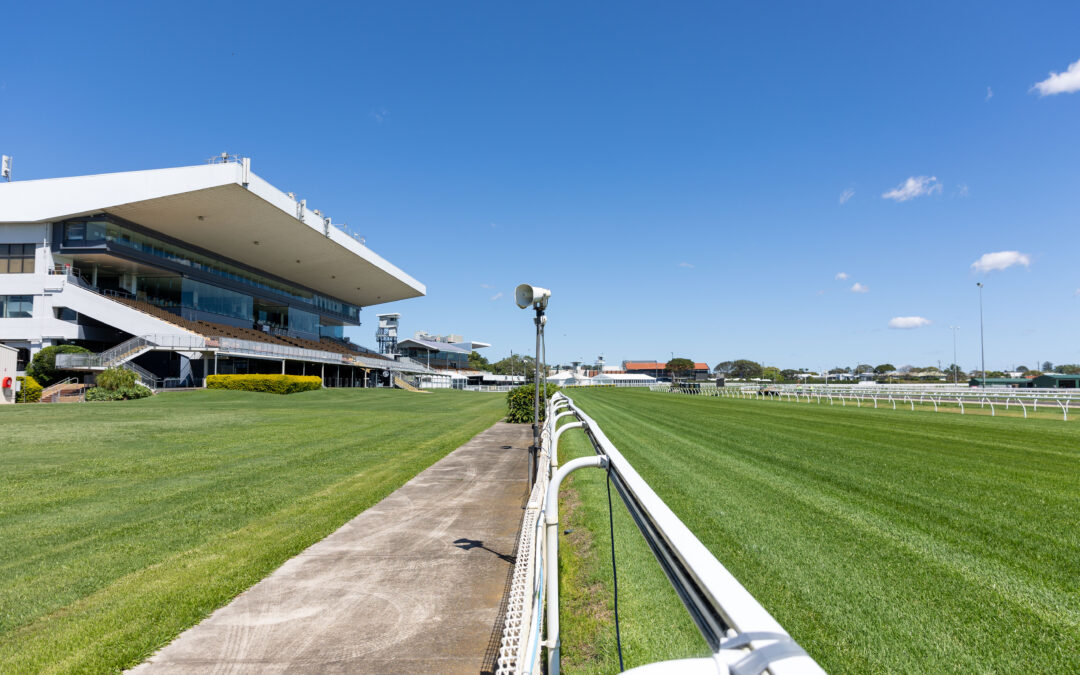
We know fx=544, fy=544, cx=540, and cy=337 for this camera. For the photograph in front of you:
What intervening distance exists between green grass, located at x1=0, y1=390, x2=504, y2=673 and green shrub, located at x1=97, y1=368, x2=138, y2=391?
1325 cm

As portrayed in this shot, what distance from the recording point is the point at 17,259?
36219 mm

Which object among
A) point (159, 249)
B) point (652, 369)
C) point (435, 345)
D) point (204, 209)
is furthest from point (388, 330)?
point (652, 369)

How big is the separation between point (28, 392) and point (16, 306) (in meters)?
12.0

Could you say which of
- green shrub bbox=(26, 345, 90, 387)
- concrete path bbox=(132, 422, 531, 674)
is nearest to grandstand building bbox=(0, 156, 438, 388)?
green shrub bbox=(26, 345, 90, 387)

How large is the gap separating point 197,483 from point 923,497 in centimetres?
1065

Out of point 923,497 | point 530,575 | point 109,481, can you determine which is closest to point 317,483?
point 109,481

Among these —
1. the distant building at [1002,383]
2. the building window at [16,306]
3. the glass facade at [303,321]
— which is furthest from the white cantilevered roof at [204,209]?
the distant building at [1002,383]

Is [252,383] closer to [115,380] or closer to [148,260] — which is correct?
[115,380]

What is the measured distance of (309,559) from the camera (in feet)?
17.7

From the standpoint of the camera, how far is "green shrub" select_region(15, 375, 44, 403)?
27.7m

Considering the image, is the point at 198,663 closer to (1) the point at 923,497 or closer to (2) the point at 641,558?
(2) the point at 641,558

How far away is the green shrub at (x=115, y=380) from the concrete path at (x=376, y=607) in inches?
1101

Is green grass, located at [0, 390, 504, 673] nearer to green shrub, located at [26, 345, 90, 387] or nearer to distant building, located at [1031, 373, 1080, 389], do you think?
green shrub, located at [26, 345, 90, 387]

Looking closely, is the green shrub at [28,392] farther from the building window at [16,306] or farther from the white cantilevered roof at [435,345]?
the white cantilevered roof at [435,345]
